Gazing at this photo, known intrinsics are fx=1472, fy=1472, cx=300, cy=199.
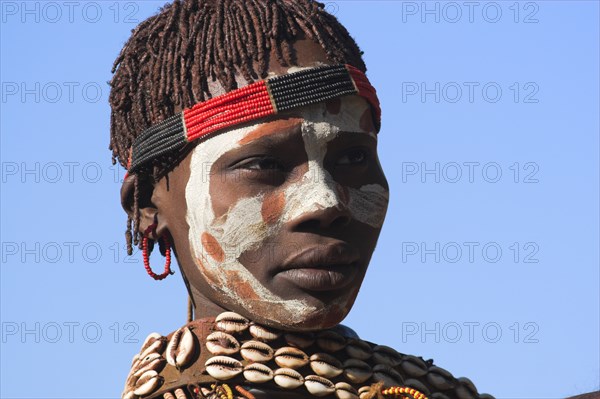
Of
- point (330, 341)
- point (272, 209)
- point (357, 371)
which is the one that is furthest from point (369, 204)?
point (357, 371)

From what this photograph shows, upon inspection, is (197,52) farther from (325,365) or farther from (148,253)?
(325,365)

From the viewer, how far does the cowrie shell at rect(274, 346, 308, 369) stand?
21.7 feet

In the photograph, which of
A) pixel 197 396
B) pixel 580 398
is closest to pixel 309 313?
pixel 197 396

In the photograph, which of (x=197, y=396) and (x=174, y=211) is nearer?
(x=197, y=396)

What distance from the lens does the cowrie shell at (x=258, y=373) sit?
257 inches

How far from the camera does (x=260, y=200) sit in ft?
21.8

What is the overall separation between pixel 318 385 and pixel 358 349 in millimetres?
410

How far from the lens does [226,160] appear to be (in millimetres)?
6719

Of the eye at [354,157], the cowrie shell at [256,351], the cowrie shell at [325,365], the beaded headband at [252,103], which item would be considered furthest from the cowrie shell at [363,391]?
the beaded headband at [252,103]

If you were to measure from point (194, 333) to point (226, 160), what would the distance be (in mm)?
807

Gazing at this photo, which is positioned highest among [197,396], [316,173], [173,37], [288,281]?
[173,37]

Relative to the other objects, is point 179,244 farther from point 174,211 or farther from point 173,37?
point 173,37

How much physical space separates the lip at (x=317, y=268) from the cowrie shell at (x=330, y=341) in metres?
0.33

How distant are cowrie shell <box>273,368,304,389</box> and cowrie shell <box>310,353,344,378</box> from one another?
4.0 inches
